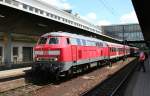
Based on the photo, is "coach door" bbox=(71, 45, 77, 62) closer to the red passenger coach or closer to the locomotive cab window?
the red passenger coach

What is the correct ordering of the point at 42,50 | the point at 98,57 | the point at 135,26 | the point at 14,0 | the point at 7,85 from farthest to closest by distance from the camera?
the point at 135,26 → the point at 14,0 → the point at 98,57 → the point at 42,50 → the point at 7,85

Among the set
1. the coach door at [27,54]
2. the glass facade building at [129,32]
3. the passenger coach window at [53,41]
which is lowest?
the coach door at [27,54]

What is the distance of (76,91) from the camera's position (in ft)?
46.8

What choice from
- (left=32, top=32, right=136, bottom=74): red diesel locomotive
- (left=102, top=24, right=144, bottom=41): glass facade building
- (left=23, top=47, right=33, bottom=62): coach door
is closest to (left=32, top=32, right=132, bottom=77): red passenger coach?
(left=32, top=32, right=136, bottom=74): red diesel locomotive

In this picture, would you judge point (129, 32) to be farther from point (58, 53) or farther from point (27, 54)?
point (58, 53)

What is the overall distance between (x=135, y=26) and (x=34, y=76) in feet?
280

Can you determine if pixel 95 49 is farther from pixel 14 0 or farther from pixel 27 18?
pixel 14 0

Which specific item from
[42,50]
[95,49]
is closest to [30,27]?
[95,49]

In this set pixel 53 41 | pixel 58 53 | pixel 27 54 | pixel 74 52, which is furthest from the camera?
pixel 27 54

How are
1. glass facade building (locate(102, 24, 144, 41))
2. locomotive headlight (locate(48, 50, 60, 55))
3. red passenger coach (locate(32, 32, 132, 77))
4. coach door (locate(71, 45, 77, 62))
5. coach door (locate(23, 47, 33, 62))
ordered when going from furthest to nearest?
glass facade building (locate(102, 24, 144, 41))
coach door (locate(23, 47, 33, 62))
coach door (locate(71, 45, 77, 62))
locomotive headlight (locate(48, 50, 60, 55))
red passenger coach (locate(32, 32, 132, 77))

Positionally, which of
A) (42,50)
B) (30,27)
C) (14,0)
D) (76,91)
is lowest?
(76,91)

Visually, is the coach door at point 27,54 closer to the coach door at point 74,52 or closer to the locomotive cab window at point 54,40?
the coach door at point 74,52

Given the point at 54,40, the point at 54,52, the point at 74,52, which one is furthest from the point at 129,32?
the point at 54,52

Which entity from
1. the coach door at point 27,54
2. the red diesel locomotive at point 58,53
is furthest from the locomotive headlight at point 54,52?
the coach door at point 27,54
